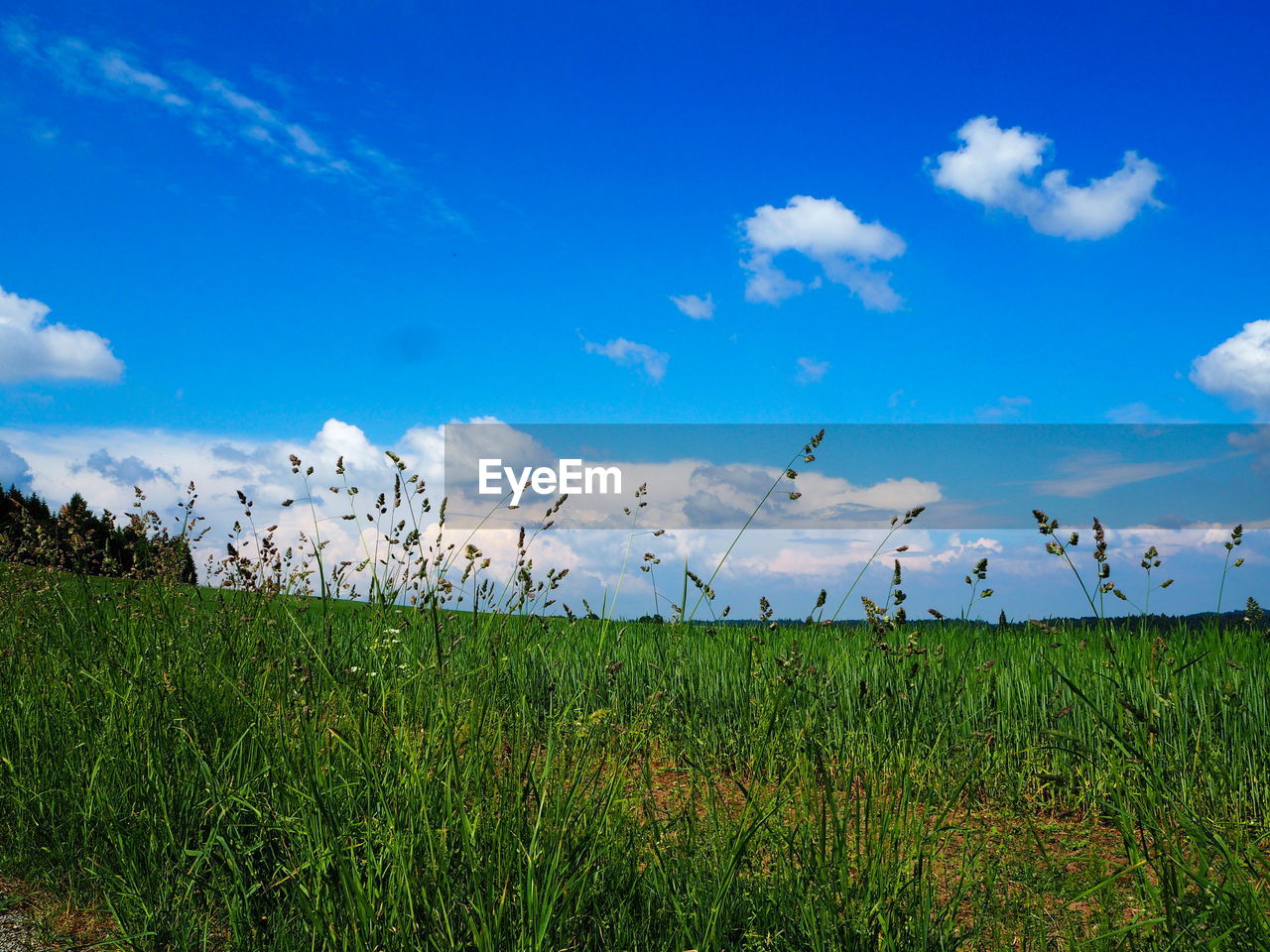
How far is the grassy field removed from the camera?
2.31 m

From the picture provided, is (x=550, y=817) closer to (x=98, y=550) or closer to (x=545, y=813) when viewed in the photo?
(x=545, y=813)

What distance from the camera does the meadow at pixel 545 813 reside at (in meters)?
2.31

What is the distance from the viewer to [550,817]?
2.43 m

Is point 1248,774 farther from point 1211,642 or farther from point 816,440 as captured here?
point 816,440

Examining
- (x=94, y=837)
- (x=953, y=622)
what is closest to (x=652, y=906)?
(x=94, y=837)

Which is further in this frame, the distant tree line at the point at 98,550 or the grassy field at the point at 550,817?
the distant tree line at the point at 98,550

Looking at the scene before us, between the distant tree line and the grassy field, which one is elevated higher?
the distant tree line

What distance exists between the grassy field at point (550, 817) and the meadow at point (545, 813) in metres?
0.02

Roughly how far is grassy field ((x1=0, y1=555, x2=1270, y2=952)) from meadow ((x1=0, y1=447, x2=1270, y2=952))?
17 millimetres

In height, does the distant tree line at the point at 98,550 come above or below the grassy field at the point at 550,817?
above

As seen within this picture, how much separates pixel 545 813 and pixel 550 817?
0.25 feet

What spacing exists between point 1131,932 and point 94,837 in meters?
3.82

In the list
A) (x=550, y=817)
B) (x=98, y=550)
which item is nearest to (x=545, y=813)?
(x=550, y=817)

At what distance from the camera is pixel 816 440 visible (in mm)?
3021
